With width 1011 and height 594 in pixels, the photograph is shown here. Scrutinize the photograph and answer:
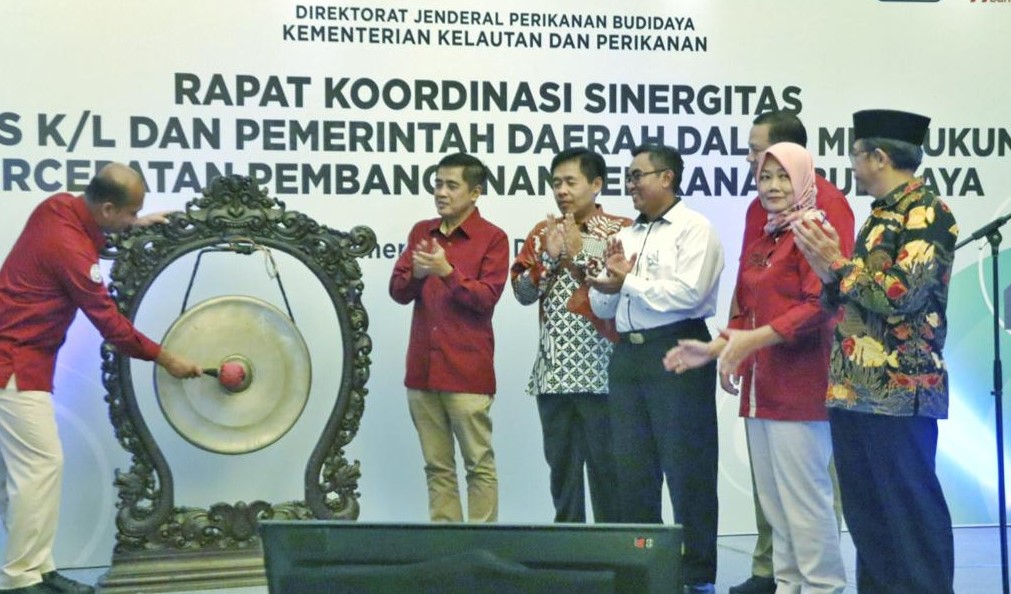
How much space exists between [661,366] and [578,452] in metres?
0.70

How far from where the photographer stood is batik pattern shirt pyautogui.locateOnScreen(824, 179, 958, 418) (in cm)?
304

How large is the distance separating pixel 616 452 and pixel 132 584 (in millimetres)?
1625

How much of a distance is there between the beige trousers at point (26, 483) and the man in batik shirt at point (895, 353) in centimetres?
239

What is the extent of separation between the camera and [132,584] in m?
4.30

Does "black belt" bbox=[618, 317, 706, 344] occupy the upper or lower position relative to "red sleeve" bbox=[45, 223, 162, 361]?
lower

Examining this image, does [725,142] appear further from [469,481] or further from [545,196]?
[469,481]

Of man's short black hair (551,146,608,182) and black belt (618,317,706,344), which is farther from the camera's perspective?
man's short black hair (551,146,608,182)

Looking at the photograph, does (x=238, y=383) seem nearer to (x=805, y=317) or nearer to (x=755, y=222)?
(x=755, y=222)

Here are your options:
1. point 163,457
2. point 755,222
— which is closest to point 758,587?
point 755,222

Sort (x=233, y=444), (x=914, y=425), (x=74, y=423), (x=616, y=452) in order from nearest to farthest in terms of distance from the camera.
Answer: (x=914, y=425), (x=616, y=452), (x=233, y=444), (x=74, y=423)

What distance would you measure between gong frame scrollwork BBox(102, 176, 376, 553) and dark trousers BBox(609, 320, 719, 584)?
3.15 ft

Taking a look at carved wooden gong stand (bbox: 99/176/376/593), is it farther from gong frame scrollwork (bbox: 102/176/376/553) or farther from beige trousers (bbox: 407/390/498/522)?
beige trousers (bbox: 407/390/498/522)

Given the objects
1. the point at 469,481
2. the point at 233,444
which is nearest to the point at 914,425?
the point at 469,481

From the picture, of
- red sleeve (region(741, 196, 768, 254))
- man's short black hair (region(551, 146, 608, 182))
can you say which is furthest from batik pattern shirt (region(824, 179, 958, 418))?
man's short black hair (region(551, 146, 608, 182))
